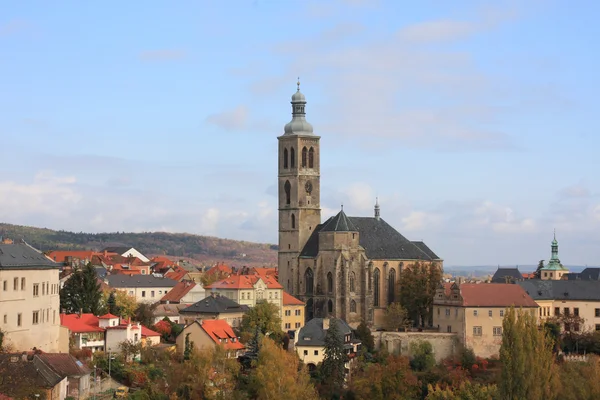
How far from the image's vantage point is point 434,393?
79.0m

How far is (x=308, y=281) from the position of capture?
370 ft

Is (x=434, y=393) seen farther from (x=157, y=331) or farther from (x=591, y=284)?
(x=591, y=284)

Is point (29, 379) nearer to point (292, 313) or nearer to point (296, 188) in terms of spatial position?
point (292, 313)

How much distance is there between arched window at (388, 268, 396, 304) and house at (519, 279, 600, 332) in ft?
38.7

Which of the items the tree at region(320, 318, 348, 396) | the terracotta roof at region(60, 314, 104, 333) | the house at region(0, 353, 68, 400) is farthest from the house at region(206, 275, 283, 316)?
the house at region(0, 353, 68, 400)

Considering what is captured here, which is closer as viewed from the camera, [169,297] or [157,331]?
[157,331]

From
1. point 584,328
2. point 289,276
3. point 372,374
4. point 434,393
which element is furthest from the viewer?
point 289,276

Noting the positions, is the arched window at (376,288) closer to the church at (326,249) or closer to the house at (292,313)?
the church at (326,249)

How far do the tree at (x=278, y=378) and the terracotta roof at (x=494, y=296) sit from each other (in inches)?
803

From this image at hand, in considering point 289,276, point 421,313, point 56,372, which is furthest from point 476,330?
point 56,372

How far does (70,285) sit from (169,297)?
82.6ft

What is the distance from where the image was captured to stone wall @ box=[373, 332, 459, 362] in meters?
96.4

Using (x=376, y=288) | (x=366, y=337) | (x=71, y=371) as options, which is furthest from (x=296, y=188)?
(x=71, y=371)

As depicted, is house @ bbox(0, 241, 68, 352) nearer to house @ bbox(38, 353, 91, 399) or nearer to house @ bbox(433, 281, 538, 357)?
house @ bbox(38, 353, 91, 399)
